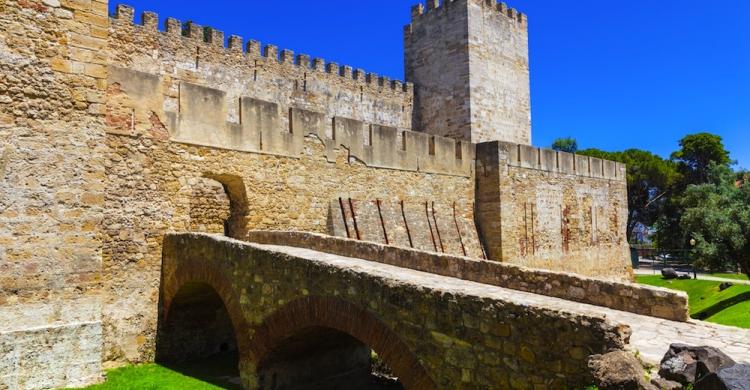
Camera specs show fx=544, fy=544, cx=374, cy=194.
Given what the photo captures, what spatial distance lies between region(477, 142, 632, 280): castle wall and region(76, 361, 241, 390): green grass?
9.63 metres

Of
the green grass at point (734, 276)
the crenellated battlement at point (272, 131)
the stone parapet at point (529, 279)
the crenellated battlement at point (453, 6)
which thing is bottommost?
the green grass at point (734, 276)

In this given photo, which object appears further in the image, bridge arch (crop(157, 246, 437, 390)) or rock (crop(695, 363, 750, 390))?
bridge arch (crop(157, 246, 437, 390))

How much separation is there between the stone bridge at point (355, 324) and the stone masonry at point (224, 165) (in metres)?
0.94

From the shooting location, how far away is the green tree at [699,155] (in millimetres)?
39219

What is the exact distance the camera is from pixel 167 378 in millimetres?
8125

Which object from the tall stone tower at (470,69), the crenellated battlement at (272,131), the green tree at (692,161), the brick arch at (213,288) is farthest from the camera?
the green tree at (692,161)

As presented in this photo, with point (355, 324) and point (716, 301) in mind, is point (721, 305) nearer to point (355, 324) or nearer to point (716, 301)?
point (716, 301)

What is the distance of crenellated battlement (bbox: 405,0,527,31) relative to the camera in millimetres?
20312

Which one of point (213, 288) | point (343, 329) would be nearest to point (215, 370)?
point (213, 288)

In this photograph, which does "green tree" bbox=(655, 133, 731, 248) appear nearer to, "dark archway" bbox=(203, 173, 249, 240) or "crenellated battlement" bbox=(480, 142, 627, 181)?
"crenellated battlement" bbox=(480, 142, 627, 181)

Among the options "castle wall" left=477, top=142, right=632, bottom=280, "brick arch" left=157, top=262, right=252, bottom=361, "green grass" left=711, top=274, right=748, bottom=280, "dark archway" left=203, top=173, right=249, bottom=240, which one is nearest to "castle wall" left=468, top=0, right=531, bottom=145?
"castle wall" left=477, top=142, right=632, bottom=280

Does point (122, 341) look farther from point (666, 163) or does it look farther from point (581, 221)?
point (666, 163)

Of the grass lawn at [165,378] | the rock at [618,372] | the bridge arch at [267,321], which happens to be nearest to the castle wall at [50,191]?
the grass lawn at [165,378]

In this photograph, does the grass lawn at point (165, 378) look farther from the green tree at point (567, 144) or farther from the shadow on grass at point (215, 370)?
the green tree at point (567, 144)
